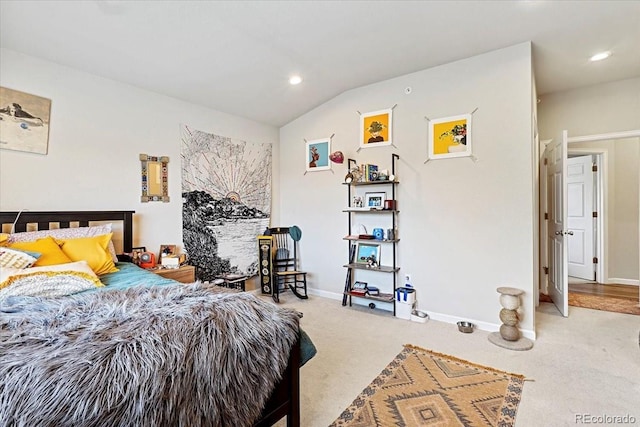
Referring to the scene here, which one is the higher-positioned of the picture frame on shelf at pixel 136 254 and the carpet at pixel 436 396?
the picture frame on shelf at pixel 136 254

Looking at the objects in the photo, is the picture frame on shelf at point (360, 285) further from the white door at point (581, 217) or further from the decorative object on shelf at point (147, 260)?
the white door at point (581, 217)

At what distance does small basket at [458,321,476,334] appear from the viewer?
3.06 meters

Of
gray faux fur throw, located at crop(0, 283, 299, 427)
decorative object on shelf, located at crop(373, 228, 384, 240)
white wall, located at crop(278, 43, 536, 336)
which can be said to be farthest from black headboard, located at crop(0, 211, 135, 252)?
decorative object on shelf, located at crop(373, 228, 384, 240)

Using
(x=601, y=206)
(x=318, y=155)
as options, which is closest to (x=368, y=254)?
(x=318, y=155)

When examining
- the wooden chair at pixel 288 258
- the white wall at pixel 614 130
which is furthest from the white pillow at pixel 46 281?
the white wall at pixel 614 130

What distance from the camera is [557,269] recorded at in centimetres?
382

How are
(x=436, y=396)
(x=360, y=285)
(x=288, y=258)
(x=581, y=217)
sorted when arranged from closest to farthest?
(x=436, y=396) → (x=360, y=285) → (x=288, y=258) → (x=581, y=217)

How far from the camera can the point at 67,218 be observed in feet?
9.13

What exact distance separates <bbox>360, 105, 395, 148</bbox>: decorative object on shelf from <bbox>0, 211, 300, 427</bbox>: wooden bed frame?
109 inches

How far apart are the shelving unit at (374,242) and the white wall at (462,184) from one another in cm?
10

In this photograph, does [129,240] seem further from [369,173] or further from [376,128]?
[376,128]

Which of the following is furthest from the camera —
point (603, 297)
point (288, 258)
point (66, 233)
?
point (288, 258)

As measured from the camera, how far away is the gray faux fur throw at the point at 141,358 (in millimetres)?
928

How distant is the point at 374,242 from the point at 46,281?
2.96m
